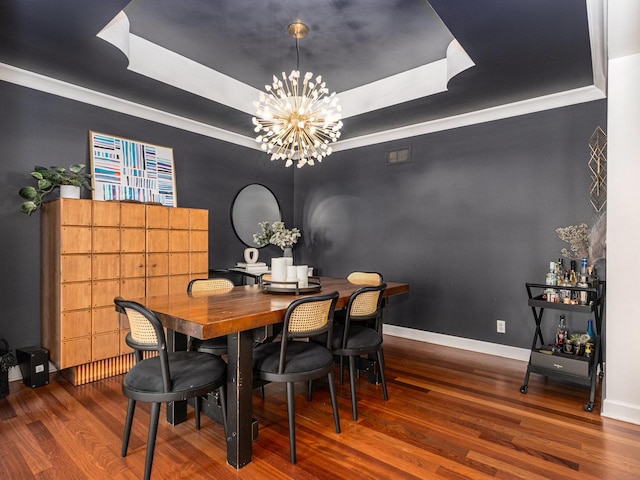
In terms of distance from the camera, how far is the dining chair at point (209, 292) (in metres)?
2.52

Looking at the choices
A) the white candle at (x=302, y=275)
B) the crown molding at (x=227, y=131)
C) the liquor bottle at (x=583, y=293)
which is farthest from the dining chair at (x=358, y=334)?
the crown molding at (x=227, y=131)

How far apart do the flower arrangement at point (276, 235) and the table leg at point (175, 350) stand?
6.68 feet

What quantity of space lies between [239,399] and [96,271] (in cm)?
197

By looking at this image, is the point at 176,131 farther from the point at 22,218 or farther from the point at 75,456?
the point at 75,456

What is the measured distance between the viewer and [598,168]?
10.9 feet

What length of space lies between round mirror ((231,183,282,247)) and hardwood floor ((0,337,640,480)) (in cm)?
239

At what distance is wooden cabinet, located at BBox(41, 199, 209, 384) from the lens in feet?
9.71

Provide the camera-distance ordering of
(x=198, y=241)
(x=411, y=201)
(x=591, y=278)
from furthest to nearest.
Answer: (x=411, y=201) → (x=198, y=241) → (x=591, y=278)

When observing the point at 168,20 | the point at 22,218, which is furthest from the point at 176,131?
the point at 22,218

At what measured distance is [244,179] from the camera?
506 centimetres

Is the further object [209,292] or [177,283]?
[177,283]

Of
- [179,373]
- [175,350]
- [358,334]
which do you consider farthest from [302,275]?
[179,373]

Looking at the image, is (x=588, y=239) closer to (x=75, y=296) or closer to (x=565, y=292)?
(x=565, y=292)

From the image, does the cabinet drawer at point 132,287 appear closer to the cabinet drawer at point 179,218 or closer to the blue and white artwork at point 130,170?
the cabinet drawer at point 179,218
